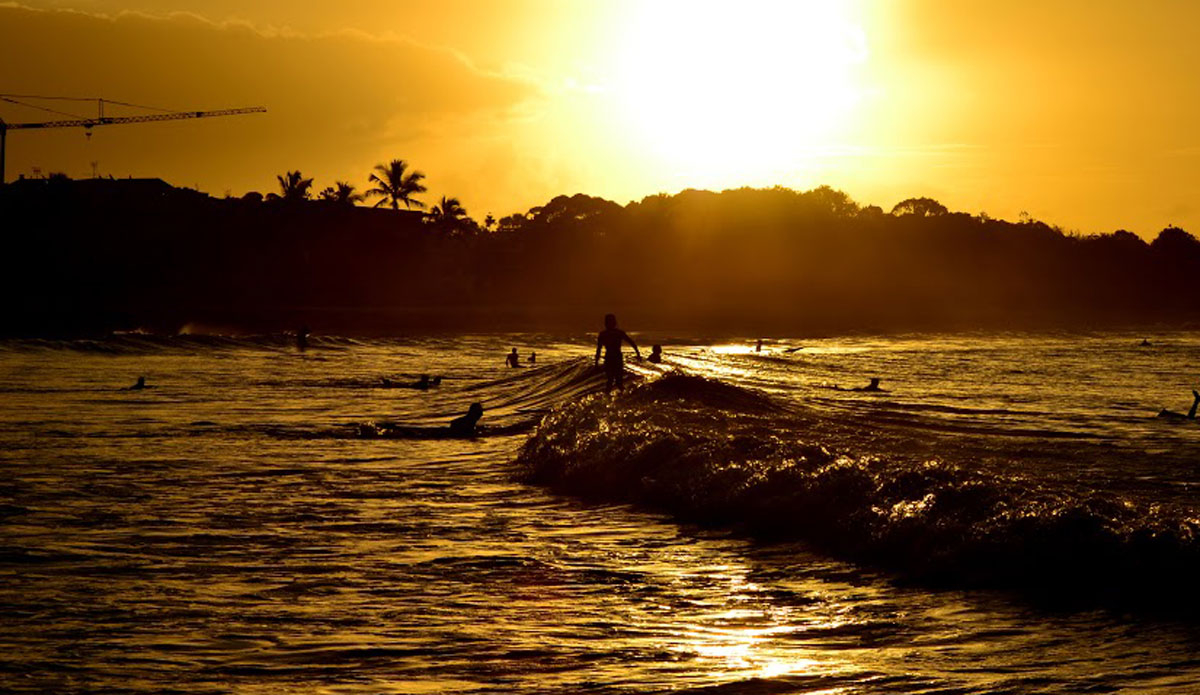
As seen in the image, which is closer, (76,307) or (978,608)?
(978,608)

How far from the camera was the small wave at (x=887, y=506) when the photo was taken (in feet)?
36.9

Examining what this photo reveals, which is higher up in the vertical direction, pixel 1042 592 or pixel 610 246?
pixel 610 246

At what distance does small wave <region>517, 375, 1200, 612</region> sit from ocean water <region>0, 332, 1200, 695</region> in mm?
39

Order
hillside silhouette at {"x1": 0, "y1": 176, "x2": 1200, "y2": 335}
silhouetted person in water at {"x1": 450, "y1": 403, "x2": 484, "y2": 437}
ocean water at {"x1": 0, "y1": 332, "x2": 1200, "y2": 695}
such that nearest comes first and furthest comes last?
ocean water at {"x1": 0, "y1": 332, "x2": 1200, "y2": 695}, silhouetted person in water at {"x1": 450, "y1": 403, "x2": 484, "y2": 437}, hillside silhouette at {"x1": 0, "y1": 176, "x2": 1200, "y2": 335}

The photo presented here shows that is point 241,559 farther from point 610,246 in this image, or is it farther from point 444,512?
point 610,246

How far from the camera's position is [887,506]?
531 inches

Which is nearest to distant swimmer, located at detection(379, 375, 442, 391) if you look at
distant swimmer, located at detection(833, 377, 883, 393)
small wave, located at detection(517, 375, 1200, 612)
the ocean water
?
the ocean water

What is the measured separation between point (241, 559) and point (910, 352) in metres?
54.3

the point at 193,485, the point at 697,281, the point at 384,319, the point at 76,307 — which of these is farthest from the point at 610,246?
the point at 193,485

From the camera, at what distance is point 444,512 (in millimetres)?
14734

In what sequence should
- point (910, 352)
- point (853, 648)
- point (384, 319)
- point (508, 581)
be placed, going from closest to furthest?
1. point (853, 648)
2. point (508, 581)
3. point (910, 352)
4. point (384, 319)

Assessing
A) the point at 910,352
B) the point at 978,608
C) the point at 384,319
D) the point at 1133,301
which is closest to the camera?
the point at 978,608

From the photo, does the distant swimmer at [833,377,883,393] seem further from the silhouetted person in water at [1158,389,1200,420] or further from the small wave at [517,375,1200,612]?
the small wave at [517,375,1200,612]

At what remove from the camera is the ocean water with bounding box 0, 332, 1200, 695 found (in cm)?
864
